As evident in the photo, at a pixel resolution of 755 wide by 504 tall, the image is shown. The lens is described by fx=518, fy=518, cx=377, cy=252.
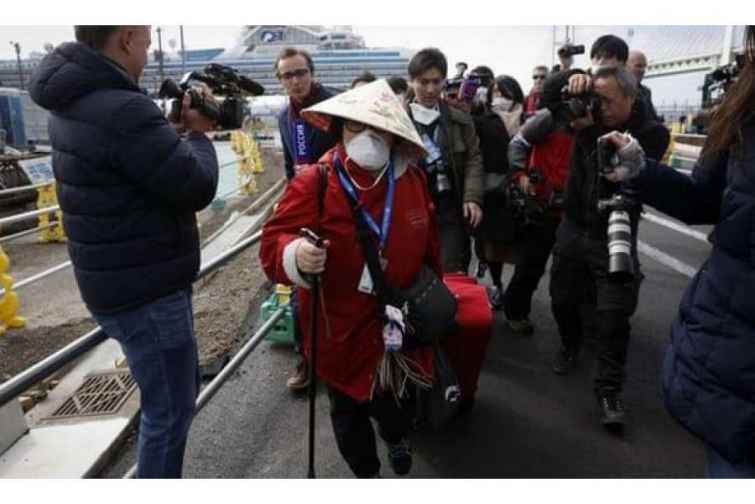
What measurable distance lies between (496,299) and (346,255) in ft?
8.86

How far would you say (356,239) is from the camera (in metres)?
1.86

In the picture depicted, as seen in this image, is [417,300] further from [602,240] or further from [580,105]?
[602,240]

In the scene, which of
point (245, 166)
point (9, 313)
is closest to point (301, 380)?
point (9, 313)

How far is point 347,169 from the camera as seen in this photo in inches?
74.5

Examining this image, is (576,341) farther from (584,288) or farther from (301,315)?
(301,315)

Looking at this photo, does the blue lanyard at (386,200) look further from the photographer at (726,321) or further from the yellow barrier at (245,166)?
the yellow barrier at (245,166)

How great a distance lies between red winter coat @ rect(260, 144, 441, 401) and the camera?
1861 millimetres

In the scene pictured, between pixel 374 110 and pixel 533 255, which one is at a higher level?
pixel 374 110

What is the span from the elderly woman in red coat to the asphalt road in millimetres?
575

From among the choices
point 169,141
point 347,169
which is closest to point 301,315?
point 347,169

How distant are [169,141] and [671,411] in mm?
1586

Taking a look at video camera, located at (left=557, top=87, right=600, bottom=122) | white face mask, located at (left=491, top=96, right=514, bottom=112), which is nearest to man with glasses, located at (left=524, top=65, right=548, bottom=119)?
white face mask, located at (left=491, top=96, right=514, bottom=112)

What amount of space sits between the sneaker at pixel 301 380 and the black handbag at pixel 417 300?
47.5 inches

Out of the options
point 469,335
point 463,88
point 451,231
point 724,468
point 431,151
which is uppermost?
point 463,88
